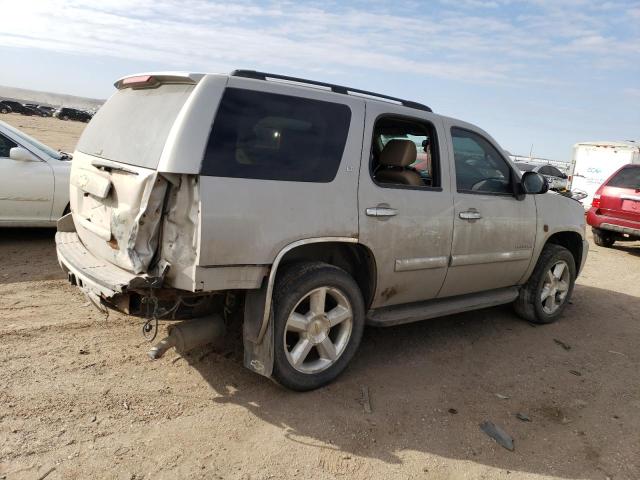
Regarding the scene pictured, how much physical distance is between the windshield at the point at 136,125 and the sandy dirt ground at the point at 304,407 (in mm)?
1485

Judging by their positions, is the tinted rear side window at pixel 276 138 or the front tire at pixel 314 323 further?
the front tire at pixel 314 323

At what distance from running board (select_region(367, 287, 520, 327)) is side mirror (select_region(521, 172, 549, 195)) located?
3.32 feet

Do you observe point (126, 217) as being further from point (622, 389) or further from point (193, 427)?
point (622, 389)

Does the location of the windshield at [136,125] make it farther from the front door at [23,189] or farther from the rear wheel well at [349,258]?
the front door at [23,189]

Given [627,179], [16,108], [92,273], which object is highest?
[16,108]

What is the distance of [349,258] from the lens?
13.0ft

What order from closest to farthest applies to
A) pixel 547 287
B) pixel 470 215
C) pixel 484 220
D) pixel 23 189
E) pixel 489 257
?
pixel 470 215 < pixel 484 220 < pixel 489 257 < pixel 547 287 < pixel 23 189

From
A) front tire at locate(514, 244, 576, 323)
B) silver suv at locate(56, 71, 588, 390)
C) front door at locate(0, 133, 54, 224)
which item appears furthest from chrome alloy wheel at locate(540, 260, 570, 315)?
front door at locate(0, 133, 54, 224)

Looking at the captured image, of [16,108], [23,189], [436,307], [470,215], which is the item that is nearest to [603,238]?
[470,215]

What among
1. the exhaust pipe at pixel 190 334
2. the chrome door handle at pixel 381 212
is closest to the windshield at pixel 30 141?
the exhaust pipe at pixel 190 334

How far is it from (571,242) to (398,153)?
270 cm

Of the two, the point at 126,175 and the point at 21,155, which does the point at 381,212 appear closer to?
the point at 126,175

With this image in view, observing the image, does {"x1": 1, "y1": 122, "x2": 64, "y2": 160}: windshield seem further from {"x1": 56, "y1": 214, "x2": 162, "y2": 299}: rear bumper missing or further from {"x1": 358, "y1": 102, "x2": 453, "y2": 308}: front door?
{"x1": 358, "y1": 102, "x2": 453, "y2": 308}: front door

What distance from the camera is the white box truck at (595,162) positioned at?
15.6m
